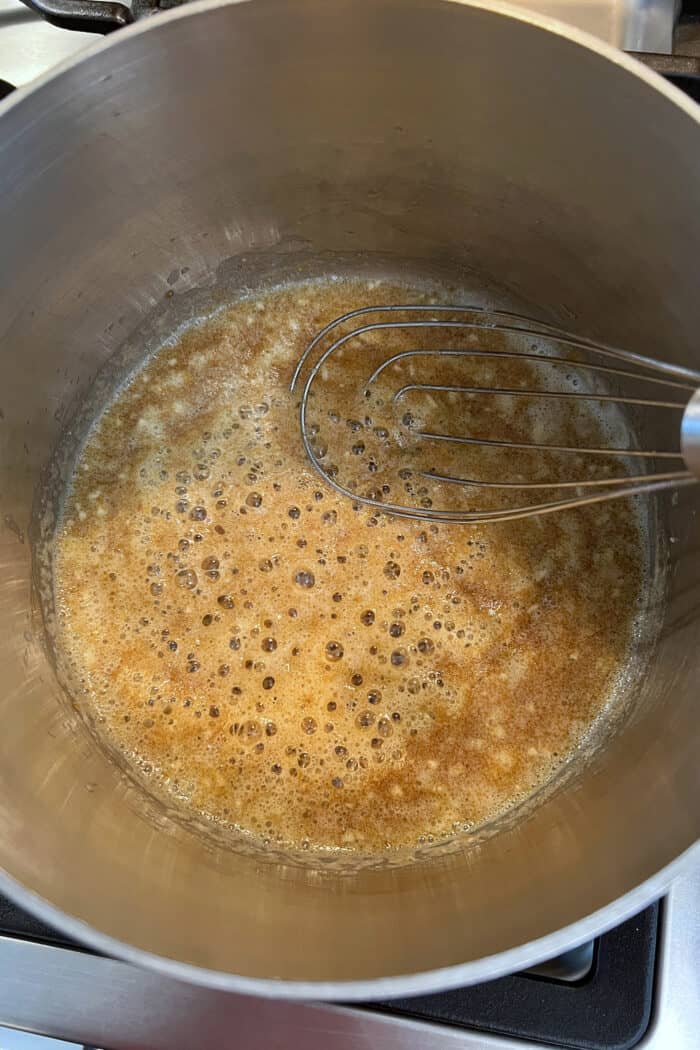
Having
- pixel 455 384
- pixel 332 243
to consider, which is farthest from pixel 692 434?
pixel 332 243

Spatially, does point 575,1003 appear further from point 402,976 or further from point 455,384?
point 455,384

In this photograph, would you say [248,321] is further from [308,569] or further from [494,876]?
[494,876]

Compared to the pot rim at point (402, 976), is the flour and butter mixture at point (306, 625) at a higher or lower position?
higher

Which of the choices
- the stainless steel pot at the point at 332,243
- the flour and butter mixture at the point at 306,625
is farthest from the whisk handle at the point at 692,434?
the flour and butter mixture at the point at 306,625

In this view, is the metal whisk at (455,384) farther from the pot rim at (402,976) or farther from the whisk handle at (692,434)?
the pot rim at (402,976)

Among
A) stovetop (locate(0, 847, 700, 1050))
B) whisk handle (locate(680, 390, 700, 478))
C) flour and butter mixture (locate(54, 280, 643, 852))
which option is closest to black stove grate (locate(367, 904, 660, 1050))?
stovetop (locate(0, 847, 700, 1050))

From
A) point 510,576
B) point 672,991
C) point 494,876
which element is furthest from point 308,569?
point 672,991
